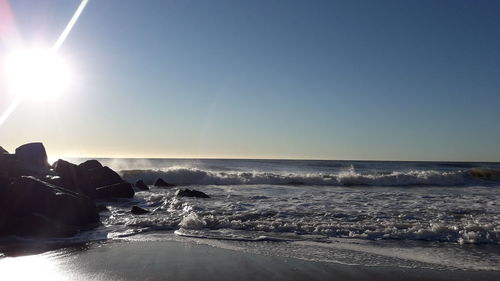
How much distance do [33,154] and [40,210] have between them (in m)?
13.5

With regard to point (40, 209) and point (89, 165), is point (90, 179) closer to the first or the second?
point (89, 165)

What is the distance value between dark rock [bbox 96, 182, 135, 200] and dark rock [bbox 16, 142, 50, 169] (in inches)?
221

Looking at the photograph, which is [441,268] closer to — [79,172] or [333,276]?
[333,276]

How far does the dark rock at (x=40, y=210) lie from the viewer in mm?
8672

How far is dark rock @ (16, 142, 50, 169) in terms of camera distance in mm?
20492

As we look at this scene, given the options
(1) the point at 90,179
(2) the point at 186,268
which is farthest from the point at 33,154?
(2) the point at 186,268

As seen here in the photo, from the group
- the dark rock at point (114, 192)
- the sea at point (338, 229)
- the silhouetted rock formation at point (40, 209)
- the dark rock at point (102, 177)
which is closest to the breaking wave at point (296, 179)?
the dark rock at point (102, 177)

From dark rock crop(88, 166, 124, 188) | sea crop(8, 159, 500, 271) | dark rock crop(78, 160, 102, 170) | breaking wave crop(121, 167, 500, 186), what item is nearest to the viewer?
sea crop(8, 159, 500, 271)

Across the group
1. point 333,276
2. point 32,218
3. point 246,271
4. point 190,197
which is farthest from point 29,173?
point 333,276

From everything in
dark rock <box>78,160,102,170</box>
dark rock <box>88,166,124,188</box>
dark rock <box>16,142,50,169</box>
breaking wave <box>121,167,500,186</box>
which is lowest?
breaking wave <box>121,167,500,186</box>

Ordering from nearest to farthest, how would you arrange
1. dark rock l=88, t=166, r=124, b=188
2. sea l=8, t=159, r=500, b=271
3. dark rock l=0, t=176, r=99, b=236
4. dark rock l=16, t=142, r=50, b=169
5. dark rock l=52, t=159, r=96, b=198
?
Result: sea l=8, t=159, r=500, b=271, dark rock l=0, t=176, r=99, b=236, dark rock l=52, t=159, r=96, b=198, dark rock l=88, t=166, r=124, b=188, dark rock l=16, t=142, r=50, b=169

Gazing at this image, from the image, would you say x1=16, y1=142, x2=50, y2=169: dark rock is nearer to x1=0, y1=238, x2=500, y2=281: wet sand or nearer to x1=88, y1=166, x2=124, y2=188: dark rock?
x1=88, y1=166, x2=124, y2=188: dark rock

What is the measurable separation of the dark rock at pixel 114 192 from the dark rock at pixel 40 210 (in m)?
6.17

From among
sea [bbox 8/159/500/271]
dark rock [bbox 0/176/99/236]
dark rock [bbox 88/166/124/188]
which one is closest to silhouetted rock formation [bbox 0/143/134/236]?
dark rock [bbox 0/176/99/236]
